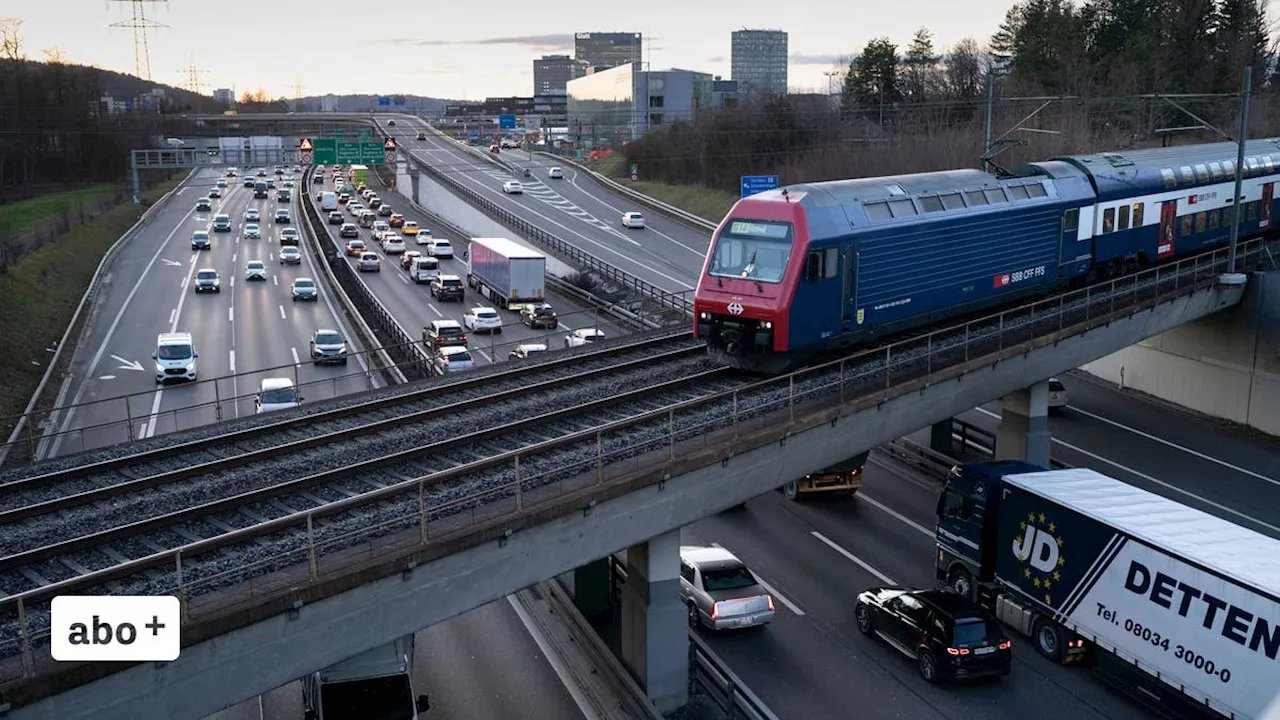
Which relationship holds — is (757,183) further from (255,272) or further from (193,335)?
(255,272)

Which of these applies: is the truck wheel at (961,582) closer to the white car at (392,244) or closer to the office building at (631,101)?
the white car at (392,244)

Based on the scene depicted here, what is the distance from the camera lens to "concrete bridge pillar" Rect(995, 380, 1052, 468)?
27438mm

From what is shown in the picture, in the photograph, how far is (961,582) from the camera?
22297mm

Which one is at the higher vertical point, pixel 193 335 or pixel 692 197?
pixel 692 197

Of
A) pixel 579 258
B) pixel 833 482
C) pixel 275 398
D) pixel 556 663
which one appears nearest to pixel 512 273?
pixel 579 258

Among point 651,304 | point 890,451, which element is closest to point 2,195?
point 651,304

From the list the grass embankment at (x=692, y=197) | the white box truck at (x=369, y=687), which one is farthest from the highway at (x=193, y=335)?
the grass embankment at (x=692, y=197)

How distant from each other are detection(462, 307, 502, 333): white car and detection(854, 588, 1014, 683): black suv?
28.9 meters

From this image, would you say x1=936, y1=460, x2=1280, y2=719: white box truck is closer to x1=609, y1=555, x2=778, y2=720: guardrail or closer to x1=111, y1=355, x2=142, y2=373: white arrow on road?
x1=609, y1=555, x2=778, y2=720: guardrail

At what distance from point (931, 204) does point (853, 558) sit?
344 inches

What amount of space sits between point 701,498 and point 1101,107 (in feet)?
240

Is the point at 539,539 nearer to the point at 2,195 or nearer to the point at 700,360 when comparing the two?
the point at 700,360

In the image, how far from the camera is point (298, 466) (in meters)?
16.8

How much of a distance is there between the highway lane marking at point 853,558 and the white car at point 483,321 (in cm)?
2328
